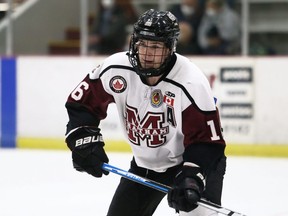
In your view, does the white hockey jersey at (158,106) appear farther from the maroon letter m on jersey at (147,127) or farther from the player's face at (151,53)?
the player's face at (151,53)

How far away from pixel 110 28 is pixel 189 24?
923mm

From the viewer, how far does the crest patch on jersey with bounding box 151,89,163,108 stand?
3.02 metres

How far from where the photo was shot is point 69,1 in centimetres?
988

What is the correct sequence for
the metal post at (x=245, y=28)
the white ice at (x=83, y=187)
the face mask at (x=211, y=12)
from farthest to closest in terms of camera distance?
the face mask at (x=211, y=12) → the metal post at (x=245, y=28) → the white ice at (x=83, y=187)

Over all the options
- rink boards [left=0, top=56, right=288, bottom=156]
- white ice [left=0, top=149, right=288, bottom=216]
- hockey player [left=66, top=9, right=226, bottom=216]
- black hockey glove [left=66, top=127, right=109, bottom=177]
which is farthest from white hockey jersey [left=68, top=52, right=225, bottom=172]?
rink boards [left=0, top=56, right=288, bottom=156]

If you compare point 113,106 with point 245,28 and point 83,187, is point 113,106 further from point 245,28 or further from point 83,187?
point 83,187

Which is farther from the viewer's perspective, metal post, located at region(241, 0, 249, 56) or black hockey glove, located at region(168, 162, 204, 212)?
metal post, located at region(241, 0, 249, 56)

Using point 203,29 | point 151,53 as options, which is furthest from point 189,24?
point 151,53

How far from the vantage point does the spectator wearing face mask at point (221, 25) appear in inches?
307

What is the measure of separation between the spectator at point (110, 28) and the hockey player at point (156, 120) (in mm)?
4954

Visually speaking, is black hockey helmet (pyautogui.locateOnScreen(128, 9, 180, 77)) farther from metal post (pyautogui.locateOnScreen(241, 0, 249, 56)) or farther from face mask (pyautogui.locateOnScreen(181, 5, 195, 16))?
face mask (pyautogui.locateOnScreen(181, 5, 195, 16))

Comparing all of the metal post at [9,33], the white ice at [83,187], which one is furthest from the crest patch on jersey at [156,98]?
the metal post at [9,33]

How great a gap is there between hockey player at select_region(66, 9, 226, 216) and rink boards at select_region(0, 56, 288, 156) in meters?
3.89

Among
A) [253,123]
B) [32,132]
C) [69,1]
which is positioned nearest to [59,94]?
[32,132]
